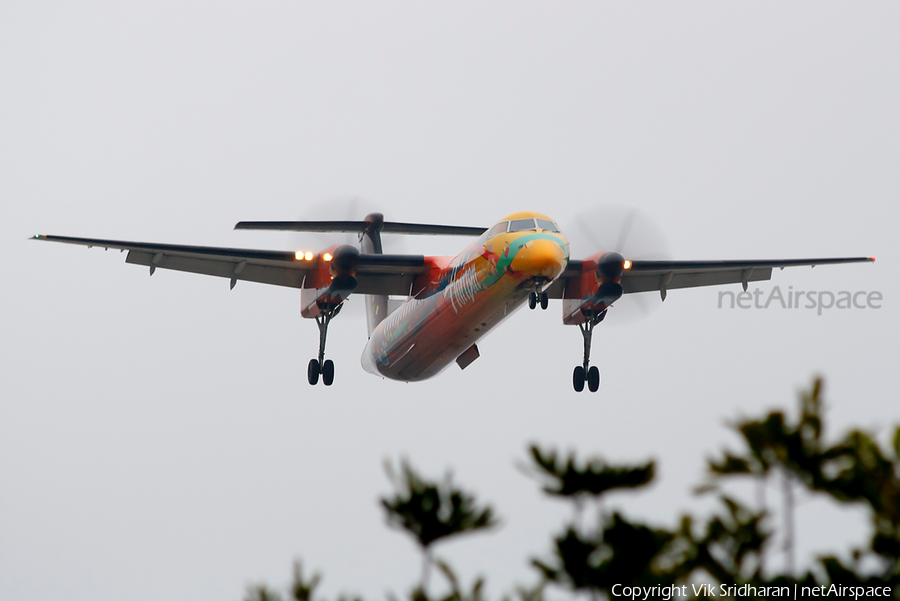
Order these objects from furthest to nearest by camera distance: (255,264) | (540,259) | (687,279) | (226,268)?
(687,279) → (226,268) → (255,264) → (540,259)

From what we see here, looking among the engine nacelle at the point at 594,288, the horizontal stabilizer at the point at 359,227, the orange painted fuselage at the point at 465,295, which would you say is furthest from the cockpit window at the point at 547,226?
the horizontal stabilizer at the point at 359,227

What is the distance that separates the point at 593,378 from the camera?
27.2m

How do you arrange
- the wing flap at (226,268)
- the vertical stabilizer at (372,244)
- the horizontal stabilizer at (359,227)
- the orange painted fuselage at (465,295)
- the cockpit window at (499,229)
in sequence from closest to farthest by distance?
1. the orange painted fuselage at (465,295)
2. the cockpit window at (499,229)
3. the wing flap at (226,268)
4. the horizontal stabilizer at (359,227)
5. the vertical stabilizer at (372,244)

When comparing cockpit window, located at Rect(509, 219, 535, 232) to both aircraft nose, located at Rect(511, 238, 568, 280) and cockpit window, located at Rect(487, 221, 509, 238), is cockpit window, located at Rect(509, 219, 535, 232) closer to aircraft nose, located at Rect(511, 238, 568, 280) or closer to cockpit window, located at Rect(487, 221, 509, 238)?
cockpit window, located at Rect(487, 221, 509, 238)

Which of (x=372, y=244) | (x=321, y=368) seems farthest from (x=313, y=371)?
(x=372, y=244)

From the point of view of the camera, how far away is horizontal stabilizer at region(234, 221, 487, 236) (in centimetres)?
2670

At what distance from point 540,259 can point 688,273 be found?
9.18m

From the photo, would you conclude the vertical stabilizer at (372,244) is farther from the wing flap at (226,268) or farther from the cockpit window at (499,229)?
the cockpit window at (499,229)

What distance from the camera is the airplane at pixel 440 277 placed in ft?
67.5

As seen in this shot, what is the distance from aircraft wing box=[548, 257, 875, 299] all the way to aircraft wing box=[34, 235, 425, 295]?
413 cm

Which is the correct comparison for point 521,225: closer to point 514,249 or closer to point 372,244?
point 514,249

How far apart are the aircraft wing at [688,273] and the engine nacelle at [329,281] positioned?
5.43 m

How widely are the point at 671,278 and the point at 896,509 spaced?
2311 centimetres

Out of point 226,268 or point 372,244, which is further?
point 372,244
